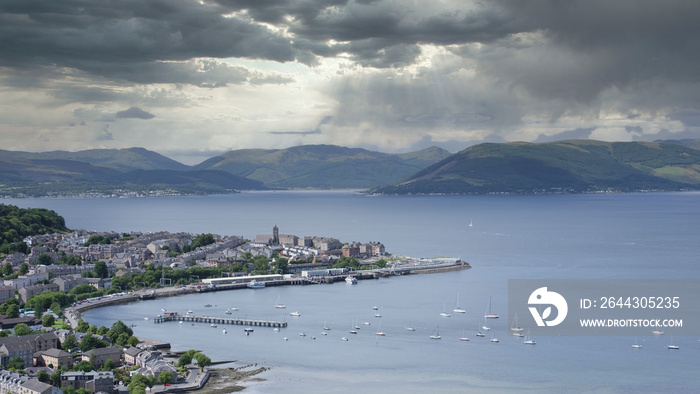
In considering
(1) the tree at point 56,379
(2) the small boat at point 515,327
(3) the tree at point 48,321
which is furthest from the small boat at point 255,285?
(1) the tree at point 56,379

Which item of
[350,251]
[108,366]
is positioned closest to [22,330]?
[108,366]

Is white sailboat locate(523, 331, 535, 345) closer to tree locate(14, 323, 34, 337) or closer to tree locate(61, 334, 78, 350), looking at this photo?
tree locate(61, 334, 78, 350)

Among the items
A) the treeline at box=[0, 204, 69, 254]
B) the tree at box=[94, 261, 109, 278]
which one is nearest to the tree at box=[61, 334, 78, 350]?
the tree at box=[94, 261, 109, 278]

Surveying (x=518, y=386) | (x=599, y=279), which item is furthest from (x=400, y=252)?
(x=518, y=386)

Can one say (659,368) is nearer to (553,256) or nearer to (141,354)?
(141,354)

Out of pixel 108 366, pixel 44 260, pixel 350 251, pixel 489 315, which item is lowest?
pixel 108 366

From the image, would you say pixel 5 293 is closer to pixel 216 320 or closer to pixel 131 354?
pixel 216 320
